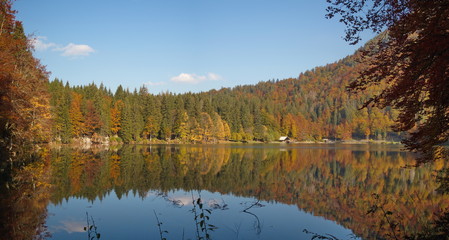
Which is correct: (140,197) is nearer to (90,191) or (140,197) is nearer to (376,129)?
(90,191)

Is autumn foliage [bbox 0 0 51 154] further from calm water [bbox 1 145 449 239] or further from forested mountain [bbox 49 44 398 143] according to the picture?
forested mountain [bbox 49 44 398 143]

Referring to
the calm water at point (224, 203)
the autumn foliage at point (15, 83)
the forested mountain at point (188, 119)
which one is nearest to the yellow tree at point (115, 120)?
the forested mountain at point (188, 119)

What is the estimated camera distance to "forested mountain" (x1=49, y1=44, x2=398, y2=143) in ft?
218

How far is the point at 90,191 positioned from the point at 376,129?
132231mm

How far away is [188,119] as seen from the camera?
84312 mm

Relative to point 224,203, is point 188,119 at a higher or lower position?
higher

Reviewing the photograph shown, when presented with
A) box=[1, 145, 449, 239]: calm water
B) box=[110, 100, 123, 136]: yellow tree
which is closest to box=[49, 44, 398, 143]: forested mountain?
box=[110, 100, 123, 136]: yellow tree

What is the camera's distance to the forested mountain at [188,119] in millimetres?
66419

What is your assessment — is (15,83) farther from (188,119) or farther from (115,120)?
(188,119)

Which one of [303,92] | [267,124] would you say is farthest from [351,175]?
[303,92]

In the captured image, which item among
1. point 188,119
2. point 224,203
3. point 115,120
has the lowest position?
point 224,203

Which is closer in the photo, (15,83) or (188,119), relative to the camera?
(15,83)

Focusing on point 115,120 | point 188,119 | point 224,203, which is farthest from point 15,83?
point 188,119

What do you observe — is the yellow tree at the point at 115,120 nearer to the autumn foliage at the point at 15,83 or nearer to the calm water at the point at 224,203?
the autumn foliage at the point at 15,83
